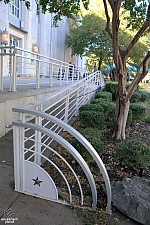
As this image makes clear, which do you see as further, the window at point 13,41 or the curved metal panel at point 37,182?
the window at point 13,41

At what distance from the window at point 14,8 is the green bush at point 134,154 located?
11.5 meters

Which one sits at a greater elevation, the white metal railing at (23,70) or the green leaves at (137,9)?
the green leaves at (137,9)

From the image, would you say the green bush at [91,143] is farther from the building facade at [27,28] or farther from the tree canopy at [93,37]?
the tree canopy at [93,37]

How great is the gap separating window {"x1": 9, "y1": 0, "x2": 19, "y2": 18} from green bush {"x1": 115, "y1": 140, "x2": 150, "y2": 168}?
37.8ft

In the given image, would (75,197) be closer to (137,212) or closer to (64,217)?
(64,217)

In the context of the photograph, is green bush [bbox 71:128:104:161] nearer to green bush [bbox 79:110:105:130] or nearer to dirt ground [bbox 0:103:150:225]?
dirt ground [bbox 0:103:150:225]

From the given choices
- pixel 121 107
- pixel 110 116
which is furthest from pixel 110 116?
pixel 121 107

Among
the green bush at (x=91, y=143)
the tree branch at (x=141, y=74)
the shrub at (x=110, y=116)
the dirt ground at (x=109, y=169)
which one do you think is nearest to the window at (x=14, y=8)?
the shrub at (x=110, y=116)

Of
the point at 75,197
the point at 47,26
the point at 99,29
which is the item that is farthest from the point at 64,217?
the point at 99,29

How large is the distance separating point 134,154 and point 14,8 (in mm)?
12478

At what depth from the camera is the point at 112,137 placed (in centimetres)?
557

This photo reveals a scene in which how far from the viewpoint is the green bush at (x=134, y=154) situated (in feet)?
11.9

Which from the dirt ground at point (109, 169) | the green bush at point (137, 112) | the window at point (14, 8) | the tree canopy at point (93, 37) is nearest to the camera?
the dirt ground at point (109, 169)

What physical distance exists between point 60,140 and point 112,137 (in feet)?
12.0
